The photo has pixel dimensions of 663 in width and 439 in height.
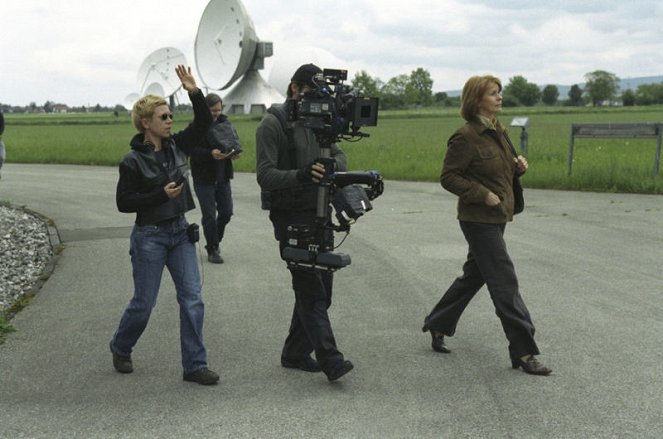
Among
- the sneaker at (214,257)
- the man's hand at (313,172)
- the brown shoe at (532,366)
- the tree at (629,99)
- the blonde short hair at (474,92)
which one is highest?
the tree at (629,99)

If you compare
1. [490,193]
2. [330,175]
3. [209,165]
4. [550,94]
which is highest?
[550,94]

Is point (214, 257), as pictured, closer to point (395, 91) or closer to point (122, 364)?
point (122, 364)

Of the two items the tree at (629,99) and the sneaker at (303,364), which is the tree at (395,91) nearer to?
the tree at (629,99)

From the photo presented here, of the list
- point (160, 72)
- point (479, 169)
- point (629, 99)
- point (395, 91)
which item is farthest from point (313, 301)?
point (395, 91)

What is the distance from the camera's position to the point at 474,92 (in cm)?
545

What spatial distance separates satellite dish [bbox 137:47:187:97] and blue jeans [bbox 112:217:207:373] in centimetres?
8935

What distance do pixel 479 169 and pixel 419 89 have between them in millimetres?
182234

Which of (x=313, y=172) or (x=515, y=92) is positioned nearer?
(x=313, y=172)

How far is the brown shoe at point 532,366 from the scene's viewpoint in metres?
5.25

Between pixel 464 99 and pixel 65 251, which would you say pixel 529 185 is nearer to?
pixel 65 251

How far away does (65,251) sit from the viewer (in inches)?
398

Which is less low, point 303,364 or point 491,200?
point 491,200

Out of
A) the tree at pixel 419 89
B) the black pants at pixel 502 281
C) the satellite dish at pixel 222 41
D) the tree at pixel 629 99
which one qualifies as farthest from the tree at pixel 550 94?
the black pants at pixel 502 281

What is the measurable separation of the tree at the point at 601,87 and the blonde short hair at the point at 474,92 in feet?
604
